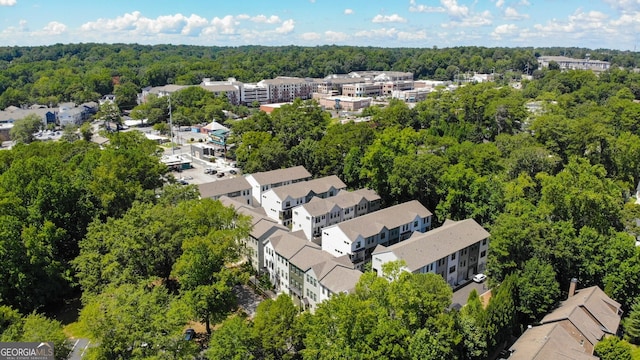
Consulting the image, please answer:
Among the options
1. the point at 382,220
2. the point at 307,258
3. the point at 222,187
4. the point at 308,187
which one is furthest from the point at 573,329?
the point at 222,187

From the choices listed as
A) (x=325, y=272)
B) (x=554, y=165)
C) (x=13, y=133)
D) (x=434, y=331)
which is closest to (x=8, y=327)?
(x=325, y=272)

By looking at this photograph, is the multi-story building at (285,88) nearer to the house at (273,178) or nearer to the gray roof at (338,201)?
the house at (273,178)

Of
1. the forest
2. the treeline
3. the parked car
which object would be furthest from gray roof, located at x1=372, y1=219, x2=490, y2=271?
the treeline

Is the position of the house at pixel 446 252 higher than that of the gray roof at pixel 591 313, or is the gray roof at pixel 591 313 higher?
the house at pixel 446 252

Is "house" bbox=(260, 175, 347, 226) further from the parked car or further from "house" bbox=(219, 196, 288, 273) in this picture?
the parked car

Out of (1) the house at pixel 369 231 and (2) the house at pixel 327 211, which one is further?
(2) the house at pixel 327 211

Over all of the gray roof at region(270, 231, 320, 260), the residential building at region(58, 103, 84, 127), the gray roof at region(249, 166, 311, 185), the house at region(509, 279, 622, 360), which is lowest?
the house at region(509, 279, 622, 360)

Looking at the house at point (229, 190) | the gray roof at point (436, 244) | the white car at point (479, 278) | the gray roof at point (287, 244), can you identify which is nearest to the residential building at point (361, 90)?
the house at point (229, 190)
